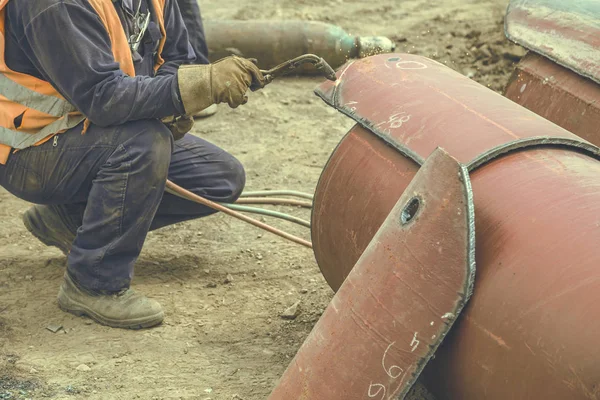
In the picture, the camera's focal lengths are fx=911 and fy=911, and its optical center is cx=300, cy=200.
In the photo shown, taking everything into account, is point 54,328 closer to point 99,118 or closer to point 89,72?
point 99,118

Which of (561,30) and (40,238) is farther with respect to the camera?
(40,238)

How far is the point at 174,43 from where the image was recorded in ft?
12.9

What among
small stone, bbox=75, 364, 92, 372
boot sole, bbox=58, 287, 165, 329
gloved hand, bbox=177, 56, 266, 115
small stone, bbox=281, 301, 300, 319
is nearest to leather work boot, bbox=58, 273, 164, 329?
boot sole, bbox=58, 287, 165, 329

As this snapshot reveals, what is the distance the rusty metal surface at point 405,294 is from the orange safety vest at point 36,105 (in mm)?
1411

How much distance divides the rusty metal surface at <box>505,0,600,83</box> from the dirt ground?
A: 1.35 meters

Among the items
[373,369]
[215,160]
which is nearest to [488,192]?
[373,369]

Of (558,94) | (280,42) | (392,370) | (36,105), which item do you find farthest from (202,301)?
(280,42)

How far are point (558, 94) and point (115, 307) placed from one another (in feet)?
6.37

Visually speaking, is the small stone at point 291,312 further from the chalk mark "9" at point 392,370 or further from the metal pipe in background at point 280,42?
the metal pipe in background at point 280,42

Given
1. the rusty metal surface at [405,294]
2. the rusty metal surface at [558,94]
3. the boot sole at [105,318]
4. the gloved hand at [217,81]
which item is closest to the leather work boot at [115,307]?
the boot sole at [105,318]

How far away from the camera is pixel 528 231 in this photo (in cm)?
232

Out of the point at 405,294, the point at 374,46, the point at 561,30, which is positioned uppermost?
the point at 561,30

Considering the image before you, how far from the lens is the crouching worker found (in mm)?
3215

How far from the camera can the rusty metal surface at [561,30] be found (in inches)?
140
